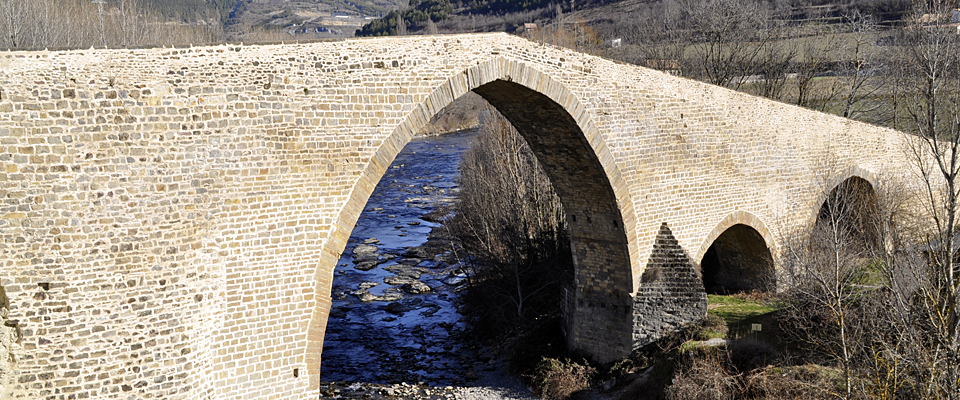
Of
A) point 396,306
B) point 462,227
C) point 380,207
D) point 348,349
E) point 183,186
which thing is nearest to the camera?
point 183,186

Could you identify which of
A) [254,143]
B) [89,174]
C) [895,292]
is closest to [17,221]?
[89,174]

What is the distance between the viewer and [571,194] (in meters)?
12.8

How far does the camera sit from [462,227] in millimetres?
20594

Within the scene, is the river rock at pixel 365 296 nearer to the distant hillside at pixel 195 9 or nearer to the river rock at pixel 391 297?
the river rock at pixel 391 297

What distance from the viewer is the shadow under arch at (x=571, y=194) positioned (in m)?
9.34

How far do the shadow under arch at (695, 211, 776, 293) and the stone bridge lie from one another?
2.98 metres

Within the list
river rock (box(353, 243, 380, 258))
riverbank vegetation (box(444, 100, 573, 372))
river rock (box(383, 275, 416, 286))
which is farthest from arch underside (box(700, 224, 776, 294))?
river rock (box(353, 243, 380, 258))

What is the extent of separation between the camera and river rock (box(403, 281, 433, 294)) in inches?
777

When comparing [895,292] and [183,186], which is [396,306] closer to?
[183,186]

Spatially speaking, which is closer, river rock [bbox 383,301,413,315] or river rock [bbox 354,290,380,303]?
river rock [bbox 383,301,413,315]

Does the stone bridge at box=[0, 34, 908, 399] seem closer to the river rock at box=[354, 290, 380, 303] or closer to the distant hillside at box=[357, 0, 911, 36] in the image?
the river rock at box=[354, 290, 380, 303]

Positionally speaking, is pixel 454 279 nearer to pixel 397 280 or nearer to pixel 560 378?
pixel 397 280

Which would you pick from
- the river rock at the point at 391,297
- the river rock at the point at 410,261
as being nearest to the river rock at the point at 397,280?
the river rock at the point at 391,297

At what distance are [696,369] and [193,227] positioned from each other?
7549mm
